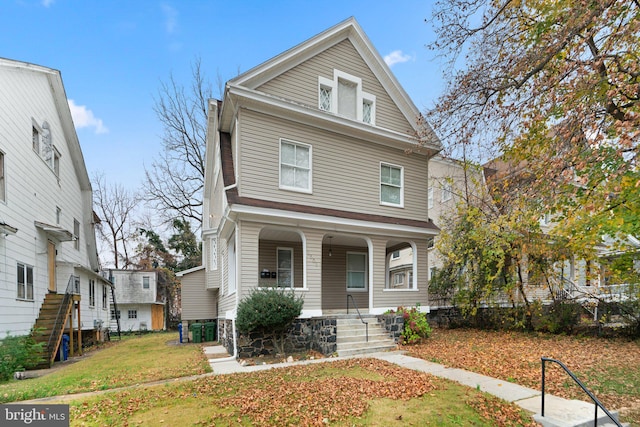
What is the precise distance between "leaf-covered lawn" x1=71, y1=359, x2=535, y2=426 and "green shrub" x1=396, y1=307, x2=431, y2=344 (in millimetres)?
3634

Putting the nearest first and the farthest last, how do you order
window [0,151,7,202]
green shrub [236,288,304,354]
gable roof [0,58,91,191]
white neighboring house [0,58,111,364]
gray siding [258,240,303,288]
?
1. green shrub [236,288,304,354]
2. window [0,151,7,202]
3. white neighboring house [0,58,111,364]
4. gable roof [0,58,91,191]
5. gray siding [258,240,303,288]

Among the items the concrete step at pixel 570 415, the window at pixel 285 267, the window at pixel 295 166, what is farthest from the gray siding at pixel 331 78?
the concrete step at pixel 570 415

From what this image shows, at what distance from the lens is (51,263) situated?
44.0 feet

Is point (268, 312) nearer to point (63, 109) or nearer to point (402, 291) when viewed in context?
point (402, 291)

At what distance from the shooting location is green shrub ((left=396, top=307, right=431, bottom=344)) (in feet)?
33.3

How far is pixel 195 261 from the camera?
1212 inches

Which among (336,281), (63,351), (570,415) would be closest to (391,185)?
(336,281)

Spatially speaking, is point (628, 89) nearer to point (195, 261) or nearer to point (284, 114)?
point (284, 114)

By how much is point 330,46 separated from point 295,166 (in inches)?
176

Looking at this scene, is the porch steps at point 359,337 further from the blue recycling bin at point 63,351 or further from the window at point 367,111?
the blue recycling bin at point 63,351

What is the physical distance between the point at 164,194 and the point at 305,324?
17630 millimetres

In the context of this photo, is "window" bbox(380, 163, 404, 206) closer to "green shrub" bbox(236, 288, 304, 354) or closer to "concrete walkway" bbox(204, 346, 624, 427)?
"green shrub" bbox(236, 288, 304, 354)

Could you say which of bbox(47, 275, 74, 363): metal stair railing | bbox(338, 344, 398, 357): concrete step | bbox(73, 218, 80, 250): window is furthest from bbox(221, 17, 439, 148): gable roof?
bbox(73, 218, 80, 250): window

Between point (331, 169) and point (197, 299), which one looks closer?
point (331, 169)
